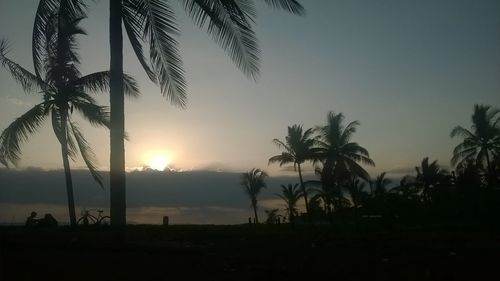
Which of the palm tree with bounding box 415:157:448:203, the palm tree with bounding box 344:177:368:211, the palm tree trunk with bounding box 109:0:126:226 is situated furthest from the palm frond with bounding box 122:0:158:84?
the palm tree with bounding box 415:157:448:203

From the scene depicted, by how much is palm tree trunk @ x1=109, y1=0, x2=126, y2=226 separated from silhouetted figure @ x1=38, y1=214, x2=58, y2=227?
12753mm

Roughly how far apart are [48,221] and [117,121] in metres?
13.4

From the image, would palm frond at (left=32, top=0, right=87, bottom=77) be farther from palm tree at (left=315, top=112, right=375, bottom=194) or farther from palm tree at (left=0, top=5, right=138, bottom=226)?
palm tree at (left=315, top=112, right=375, bottom=194)

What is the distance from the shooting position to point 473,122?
3269 cm

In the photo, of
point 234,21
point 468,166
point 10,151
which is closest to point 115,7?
point 234,21

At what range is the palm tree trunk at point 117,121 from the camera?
29.1 feet

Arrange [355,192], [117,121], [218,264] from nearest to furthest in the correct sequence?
[218,264]
[117,121]
[355,192]

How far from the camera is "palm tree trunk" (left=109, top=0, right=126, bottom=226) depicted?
888 cm

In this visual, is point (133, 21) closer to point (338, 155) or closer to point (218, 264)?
point (218, 264)

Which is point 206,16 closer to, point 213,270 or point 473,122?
point 213,270

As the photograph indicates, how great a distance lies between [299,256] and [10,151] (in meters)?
11.1

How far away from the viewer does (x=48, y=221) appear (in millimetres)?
20078

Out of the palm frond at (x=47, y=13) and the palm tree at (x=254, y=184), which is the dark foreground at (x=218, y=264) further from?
the palm tree at (x=254, y=184)

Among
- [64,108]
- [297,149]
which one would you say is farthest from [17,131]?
[297,149]
